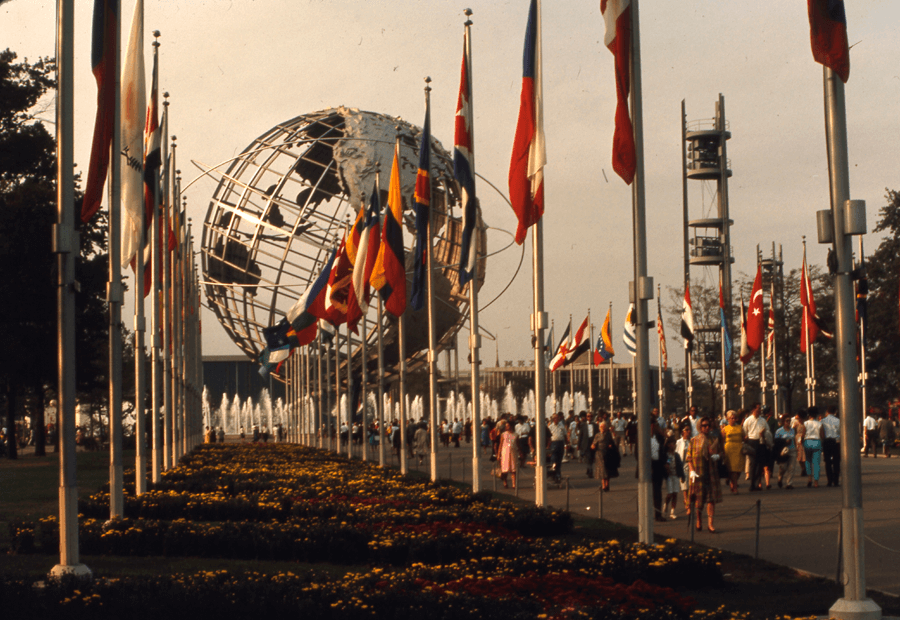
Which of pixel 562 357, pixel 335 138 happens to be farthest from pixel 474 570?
pixel 335 138

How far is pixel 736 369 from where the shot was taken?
67.6 meters

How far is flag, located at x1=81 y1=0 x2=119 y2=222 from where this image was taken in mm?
13188

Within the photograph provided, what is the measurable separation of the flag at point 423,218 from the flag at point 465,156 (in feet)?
7.54

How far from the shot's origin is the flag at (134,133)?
16328mm

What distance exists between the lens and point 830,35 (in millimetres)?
9930

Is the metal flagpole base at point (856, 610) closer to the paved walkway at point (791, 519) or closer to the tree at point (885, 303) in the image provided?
the paved walkway at point (791, 519)

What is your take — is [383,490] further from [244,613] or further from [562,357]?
[562,357]

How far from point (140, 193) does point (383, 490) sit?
8.07m

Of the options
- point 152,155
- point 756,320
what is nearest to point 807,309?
point 756,320

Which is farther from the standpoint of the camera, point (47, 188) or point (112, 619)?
point (47, 188)

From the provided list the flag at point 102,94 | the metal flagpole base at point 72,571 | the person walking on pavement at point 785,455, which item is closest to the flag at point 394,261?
the person walking on pavement at point 785,455

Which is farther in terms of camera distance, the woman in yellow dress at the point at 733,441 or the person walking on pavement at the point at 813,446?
the person walking on pavement at the point at 813,446

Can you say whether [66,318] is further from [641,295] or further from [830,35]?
[830,35]

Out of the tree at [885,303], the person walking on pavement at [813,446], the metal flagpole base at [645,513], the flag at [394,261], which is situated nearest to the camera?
the metal flagpole base at [645,513]
